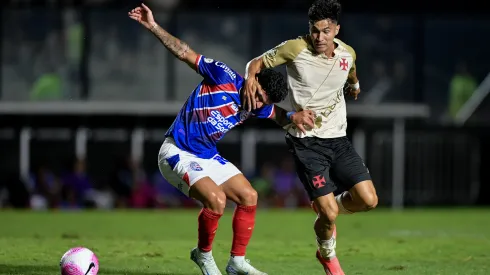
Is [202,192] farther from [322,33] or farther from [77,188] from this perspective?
[77,188]

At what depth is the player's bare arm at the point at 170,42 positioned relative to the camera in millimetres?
10758

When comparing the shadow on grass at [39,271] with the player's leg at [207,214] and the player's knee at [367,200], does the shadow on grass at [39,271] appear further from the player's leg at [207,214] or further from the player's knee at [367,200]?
the player's knee at [367,200]

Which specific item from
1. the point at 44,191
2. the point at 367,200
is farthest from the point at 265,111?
the point at 44,191

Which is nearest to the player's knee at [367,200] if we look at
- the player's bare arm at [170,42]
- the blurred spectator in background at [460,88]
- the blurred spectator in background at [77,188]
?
the player's bare arm at [170,42]

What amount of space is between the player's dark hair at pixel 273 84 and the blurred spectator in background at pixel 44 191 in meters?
18.4

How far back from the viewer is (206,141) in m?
10.7

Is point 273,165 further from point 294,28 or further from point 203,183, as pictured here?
point 203,183

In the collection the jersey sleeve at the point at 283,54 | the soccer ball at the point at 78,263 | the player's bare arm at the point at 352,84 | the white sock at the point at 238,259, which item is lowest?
the white sock at the point at 238,259

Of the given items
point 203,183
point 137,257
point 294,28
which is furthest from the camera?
point 294,28

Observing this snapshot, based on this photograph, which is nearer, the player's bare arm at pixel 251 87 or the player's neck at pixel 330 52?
the player's bare arm at pixel 251 87

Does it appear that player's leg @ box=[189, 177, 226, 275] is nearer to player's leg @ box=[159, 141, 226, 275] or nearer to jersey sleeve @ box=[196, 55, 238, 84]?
player's leg @ box=[159, 141, 226, 275]

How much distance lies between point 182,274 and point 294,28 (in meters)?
20.4

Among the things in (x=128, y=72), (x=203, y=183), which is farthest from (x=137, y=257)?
(x=128, y=72)

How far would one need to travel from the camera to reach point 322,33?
35.1 ft
